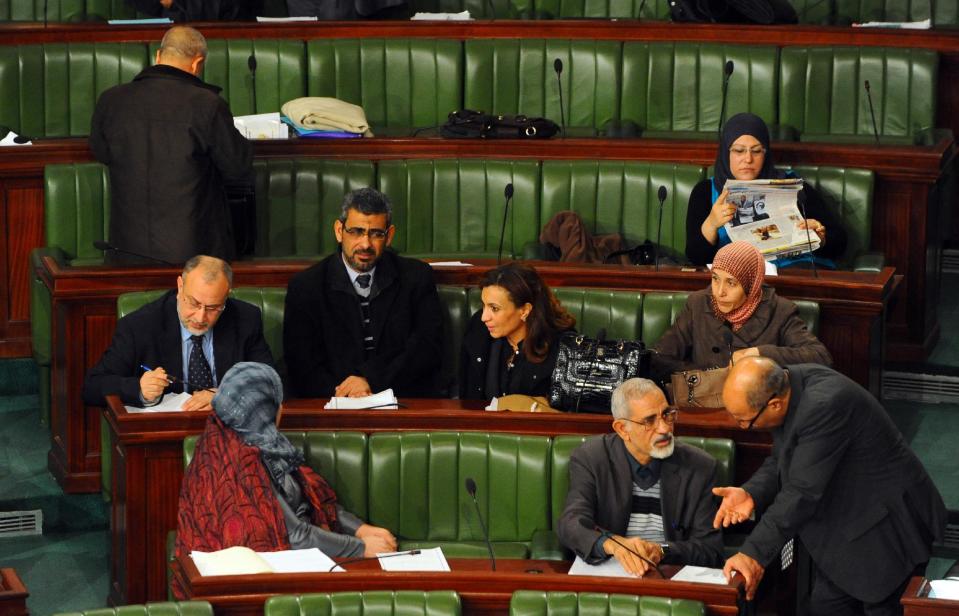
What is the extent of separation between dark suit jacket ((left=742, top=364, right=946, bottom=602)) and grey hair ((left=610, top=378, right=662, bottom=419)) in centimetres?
30

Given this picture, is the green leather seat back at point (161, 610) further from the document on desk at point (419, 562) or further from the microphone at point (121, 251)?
the microphone at point (121, 251)

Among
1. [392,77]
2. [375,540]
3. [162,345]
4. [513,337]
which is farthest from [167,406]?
[392,77]

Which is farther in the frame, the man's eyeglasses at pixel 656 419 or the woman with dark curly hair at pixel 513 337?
the woman with dark curly hair at pixel 513 337

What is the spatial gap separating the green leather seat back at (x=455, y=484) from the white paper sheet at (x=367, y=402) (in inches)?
6.2

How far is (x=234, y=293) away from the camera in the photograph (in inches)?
196

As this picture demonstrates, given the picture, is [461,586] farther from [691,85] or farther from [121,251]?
[691,85]

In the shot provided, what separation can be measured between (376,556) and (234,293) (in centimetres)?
121

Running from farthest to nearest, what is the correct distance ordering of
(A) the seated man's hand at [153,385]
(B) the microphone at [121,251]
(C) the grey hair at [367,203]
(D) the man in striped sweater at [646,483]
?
(B) the microphone at [121,251] → (C) the grey hair at [367,203] → (A) the seated man's hand at [153,385] → (D) the man in striped sweater at [646,483]

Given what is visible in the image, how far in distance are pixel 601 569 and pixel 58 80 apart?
3016mm

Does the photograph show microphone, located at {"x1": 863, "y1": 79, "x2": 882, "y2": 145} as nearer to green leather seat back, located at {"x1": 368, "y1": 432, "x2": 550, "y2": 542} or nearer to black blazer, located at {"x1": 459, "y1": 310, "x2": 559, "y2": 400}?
black blazer, located at {"x1": 459, "y1": 310, "x2": 559, "y2": 400}

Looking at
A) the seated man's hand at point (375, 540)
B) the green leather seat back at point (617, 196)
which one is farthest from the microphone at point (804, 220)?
the seated man's hand at point (375, 540)

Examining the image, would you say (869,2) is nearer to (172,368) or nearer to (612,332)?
(612,332)

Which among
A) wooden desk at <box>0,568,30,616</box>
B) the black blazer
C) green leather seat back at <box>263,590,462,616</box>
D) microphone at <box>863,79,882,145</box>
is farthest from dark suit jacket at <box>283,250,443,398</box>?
microphone at <box>863,79,882,145</box>

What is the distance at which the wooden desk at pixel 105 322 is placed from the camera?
4934 millimetres
